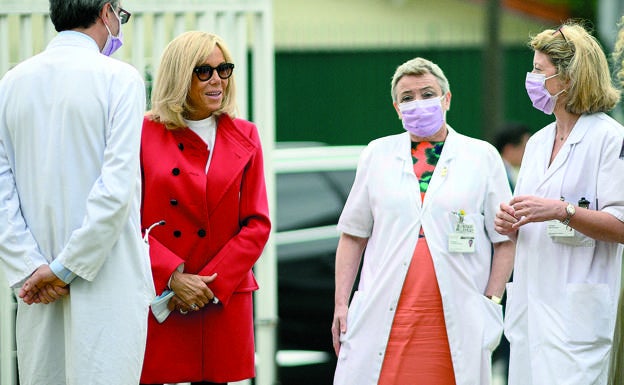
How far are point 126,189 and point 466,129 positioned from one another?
36.4ft

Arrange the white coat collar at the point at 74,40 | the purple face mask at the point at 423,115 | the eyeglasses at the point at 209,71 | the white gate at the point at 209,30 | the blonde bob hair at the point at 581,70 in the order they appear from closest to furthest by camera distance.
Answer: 1. the white coat collar at the point at 74,40
2. the blonde bob hair at the point at 581,70
3. the purple face mask at the point at 423,115
4. the eyeglasses at the point at 209,71
5. the white gate at the point at 209,30

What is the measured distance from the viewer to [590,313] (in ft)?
17.2

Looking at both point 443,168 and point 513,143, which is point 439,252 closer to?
point 443,168

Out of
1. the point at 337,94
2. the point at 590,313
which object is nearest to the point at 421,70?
the point at 590,313

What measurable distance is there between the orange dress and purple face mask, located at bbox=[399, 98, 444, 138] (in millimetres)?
475

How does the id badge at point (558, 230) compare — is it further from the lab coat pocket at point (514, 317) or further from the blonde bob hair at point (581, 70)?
the blonde bob hair at point (581, 70)

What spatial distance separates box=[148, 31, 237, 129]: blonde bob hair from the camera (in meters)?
5.83

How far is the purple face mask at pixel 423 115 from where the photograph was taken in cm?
577

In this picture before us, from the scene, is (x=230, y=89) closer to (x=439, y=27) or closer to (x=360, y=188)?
(x=360, y=188)

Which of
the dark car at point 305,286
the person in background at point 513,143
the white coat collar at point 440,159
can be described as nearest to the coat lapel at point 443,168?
the white coat collar at point 440,159

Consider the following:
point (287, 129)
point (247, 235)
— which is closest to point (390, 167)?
point (247, 235)

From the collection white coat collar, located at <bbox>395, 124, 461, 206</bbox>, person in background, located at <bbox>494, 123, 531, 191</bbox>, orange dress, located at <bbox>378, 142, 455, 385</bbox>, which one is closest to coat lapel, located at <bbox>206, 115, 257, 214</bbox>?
white coat collar, located at <bbox>395, 124, 461, 206</bbox>

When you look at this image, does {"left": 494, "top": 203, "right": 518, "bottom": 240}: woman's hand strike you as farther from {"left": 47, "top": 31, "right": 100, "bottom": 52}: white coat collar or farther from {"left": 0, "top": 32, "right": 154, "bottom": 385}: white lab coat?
{"left": 47, "top": 31, "right": 100, "bottom": 52}: white coat collar

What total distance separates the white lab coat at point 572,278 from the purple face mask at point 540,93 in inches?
6.0
